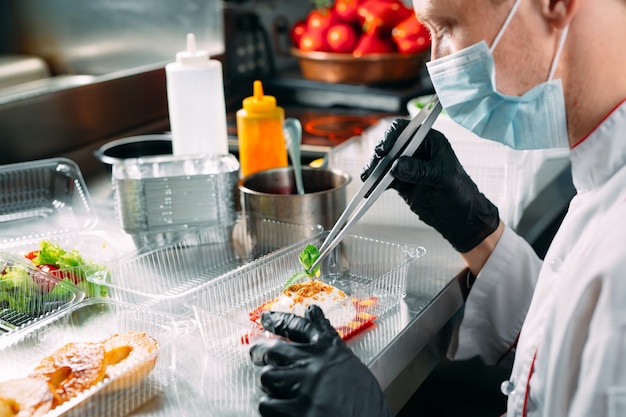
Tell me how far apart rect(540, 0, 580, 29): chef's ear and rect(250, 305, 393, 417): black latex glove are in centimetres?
56

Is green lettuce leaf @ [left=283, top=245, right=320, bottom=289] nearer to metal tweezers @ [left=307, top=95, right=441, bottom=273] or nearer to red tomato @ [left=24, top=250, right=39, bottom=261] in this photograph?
metal tweezers @ [left=307, top=95, right=441, bottom=273]

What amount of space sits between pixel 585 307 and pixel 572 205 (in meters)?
0.28

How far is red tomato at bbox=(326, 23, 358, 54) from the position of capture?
295 centimetres

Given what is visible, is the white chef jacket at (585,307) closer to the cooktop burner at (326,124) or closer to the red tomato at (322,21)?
the cooktop burner at (326,124)

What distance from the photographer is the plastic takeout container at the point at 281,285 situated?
44.6 inches

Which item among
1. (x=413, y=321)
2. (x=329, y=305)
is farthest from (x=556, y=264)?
(x=329, y=305)

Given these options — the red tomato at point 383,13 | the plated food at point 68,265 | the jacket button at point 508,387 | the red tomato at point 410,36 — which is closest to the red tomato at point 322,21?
the red tomato at point 383,13

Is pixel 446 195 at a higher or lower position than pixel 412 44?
lower

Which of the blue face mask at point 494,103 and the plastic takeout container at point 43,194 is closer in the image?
the blue face mask at point 494,103

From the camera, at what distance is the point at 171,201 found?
1.59 meters

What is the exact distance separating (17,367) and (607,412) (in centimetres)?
86

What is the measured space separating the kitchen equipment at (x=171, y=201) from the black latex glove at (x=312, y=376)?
575 mm

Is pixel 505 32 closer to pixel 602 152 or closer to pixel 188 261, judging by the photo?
pixel 602 152

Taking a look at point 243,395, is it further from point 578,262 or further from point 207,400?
point 578,262
